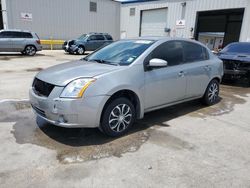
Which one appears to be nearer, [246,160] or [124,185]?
[124,185]

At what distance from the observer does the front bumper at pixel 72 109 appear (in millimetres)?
3299

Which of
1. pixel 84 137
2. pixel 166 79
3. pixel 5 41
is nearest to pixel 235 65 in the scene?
pixel 166 79

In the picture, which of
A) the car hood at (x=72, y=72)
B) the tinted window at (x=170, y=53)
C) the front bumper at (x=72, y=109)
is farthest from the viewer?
the tinted window at (x=170, y=53)

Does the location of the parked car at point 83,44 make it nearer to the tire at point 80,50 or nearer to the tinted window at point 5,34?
the tire at point 80,50

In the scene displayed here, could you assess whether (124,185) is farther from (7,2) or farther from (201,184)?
(7,2)

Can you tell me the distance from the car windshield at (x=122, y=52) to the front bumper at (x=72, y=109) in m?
0.94

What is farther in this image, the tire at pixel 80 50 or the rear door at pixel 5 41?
the tire at pixel 80 50

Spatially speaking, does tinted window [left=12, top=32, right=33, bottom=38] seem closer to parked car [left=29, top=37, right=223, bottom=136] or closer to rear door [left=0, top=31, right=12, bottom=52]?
rear door [left=0, top=31, right=12, bottom=52]

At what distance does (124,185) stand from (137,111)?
5.27 ft

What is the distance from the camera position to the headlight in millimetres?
3302

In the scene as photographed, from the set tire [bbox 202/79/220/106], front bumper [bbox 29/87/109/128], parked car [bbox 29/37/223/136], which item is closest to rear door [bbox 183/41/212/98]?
parked car [bbox 29/37/223/136]

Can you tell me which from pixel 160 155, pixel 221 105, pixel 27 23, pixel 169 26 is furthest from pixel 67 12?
pixel 160 155

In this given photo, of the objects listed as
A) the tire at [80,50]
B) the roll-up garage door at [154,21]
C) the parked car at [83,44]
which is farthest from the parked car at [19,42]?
the roll-up garage door at [154,21]

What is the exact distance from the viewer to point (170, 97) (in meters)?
4.59
